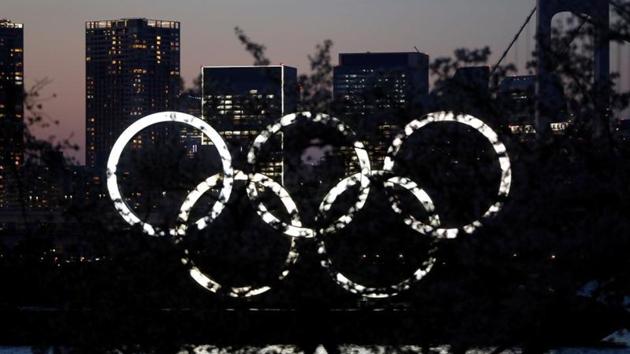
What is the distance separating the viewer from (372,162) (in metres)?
10.5

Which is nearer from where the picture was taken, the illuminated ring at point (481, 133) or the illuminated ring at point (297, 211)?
the illuminated ring at point (481, 133)

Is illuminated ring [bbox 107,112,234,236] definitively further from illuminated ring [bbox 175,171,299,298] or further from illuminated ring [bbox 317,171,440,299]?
illuminated ring [bbox 317,171,440,299]

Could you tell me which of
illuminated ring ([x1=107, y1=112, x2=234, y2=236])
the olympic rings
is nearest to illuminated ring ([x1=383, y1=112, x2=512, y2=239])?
→ the olympic rings

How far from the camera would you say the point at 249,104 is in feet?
37.7

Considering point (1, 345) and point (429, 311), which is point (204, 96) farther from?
point (1, 345)

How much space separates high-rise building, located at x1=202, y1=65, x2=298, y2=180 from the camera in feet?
36.0

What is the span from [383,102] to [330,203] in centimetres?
119

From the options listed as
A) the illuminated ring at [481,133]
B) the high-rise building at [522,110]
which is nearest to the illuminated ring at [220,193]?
the illuminated ring at [481,133]

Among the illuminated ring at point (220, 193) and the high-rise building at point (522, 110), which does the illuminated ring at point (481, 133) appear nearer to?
the high-rise building at point (522, 110)

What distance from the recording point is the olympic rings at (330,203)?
938 cm

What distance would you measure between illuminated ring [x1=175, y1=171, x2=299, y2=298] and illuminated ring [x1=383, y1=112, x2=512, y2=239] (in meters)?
1.09

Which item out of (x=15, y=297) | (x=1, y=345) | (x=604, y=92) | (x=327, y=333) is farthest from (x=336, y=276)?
(x=1, y=345)

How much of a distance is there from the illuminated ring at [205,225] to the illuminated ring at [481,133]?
1.09 metres

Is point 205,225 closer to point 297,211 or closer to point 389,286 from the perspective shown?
point 297,211
